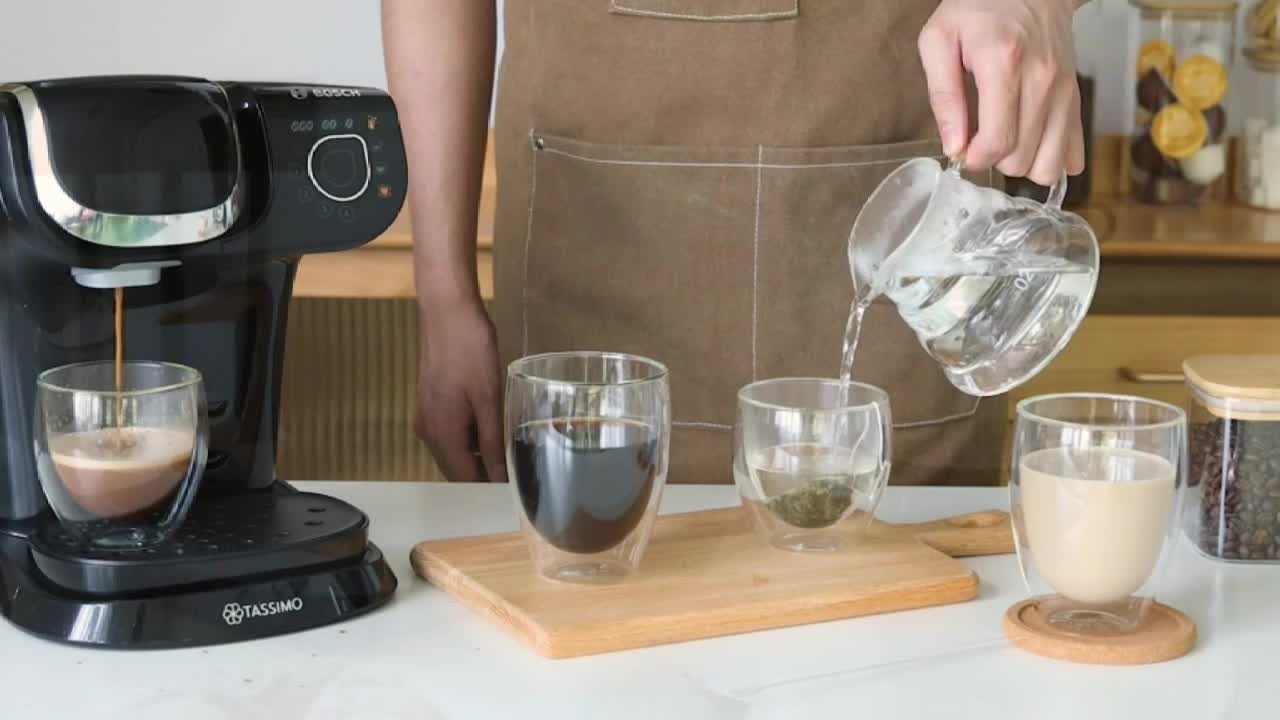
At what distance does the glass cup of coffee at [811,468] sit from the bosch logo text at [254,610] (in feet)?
0.97

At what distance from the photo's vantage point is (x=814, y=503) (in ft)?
3.37

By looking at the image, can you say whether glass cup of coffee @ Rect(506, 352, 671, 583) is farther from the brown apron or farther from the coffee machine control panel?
the brown apron

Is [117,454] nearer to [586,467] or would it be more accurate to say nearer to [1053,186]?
[586,467]

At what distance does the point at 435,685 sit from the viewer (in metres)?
0.85

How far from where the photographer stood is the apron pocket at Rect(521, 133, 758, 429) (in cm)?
143

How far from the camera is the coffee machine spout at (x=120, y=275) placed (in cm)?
94

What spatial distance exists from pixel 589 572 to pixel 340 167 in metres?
0.28

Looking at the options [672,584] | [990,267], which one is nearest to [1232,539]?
[990,267]

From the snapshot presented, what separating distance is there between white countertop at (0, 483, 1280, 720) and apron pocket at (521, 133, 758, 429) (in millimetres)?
505

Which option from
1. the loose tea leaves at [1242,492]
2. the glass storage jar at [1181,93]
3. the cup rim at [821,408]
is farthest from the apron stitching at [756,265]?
the glass storage jar at [1181,93]

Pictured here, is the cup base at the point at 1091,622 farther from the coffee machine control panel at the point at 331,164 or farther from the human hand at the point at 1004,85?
the coffee machine control panel at the point at 331,164

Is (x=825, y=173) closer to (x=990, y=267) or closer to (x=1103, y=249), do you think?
(x=990, y=267)

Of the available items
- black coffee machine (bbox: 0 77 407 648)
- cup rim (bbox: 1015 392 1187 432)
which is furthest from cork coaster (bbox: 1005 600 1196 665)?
black coffee machine (bbox: 0 77 407 648)

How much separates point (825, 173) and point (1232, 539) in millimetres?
498
